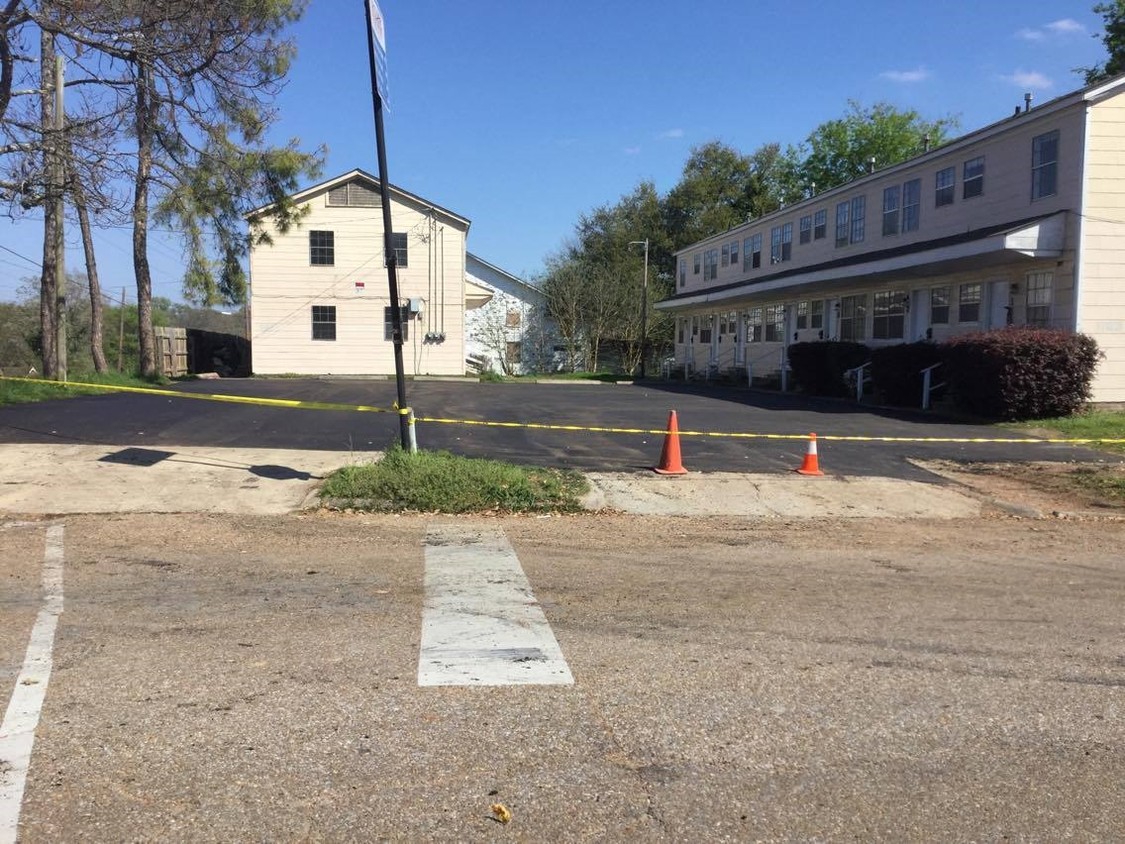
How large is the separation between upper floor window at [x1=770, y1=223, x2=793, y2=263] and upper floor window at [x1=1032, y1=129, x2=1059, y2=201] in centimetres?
1266

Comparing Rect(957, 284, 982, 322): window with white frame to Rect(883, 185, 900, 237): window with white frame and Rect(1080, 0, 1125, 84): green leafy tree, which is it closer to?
Rect(883, 185, 900, 237): window with white frame

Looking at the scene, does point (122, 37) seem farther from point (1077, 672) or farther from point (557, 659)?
point (1077, 672)

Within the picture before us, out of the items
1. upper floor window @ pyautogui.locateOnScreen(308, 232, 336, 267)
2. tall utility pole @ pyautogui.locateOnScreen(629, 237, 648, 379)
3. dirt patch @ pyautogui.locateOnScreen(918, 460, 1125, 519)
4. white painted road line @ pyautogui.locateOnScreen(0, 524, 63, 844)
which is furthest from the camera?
tall utility pole @ pyautogui.locateOnScreen(629, 237, 648, 379)

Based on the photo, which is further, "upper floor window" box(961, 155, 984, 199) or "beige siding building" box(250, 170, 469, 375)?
"beige siding building" box(250, 170, 469, 375)

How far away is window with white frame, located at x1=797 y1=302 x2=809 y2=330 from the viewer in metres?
30.0

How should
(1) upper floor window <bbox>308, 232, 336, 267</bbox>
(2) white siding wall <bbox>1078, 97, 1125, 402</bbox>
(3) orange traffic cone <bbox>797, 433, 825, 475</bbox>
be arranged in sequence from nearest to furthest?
(3) orange traffic cone <bbox>797, 433, 825, 475</bbox> < (2) white siding wall <bbox>1078, 97, 1125, 402</bbox> < (1) upper floor window <bbox>308, 232, 336, 267</bbox>

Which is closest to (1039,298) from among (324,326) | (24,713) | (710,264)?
(24,713)

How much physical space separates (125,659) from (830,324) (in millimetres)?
26476

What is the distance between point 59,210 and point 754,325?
23946 millimetres

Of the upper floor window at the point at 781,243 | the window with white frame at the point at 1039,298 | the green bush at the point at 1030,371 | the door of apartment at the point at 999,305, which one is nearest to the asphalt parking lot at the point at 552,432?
the green bush at the point at 1030,371

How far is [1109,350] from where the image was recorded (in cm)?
1806

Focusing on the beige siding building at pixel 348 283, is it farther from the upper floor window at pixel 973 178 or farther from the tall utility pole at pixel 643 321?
the upper floor window at pixel 973 178

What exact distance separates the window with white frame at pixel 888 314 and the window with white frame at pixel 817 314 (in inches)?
122

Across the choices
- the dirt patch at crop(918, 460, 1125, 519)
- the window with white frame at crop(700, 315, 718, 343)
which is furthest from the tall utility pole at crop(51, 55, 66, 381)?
the window with white frame at crop(700, 315, 718, 343)
